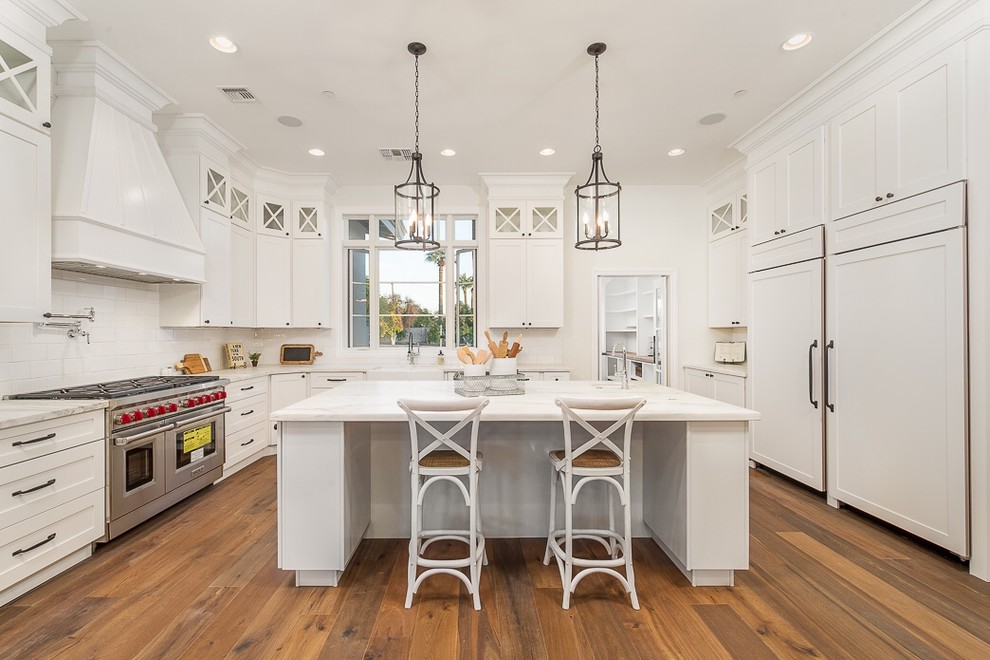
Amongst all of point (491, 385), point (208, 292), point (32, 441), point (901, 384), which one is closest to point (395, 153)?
point (208, 292)

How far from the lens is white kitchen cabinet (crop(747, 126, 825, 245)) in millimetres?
3221

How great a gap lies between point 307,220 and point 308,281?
0.71 m

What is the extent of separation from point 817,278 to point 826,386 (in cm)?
80

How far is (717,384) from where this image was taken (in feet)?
14.8

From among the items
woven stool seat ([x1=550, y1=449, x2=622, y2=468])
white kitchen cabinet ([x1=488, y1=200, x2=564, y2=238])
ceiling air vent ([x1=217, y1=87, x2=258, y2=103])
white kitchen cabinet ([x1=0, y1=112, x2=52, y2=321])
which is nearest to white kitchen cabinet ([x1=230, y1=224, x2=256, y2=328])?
ceiling air vent ([x1=217, y1=87, x2=258, y2=103])

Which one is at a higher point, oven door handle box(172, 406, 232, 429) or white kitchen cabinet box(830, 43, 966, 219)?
white kitchen cabinet box(830, 43, 966, 219)

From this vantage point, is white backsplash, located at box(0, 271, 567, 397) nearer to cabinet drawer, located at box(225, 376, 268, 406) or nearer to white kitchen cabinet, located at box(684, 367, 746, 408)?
cabinet drawer, located at box(225, 376, 268, 406)

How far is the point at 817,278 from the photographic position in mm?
3188

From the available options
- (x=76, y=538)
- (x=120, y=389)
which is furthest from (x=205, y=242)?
(x=76, y=538)

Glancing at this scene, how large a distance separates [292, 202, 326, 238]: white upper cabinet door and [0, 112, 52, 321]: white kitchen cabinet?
2529 mm

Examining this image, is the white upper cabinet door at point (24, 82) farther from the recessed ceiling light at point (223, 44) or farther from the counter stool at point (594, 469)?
the counter stool at point (594, 469)

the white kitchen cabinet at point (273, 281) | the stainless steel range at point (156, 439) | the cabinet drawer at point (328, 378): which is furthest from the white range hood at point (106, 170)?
the cabinet drawer at point (328, 378)

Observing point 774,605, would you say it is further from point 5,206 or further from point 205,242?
point 205,242

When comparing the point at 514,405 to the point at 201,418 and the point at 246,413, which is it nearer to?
the point at 201,418
